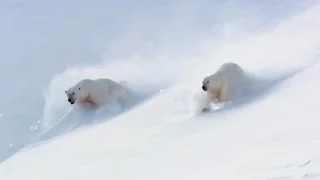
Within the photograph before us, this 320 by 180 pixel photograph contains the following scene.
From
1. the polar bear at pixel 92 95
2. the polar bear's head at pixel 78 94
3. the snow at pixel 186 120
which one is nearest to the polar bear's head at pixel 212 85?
the snow at pixel 186 120

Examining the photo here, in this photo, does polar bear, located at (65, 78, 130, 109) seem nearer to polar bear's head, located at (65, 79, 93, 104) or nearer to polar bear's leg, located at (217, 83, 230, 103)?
polar bear's head, located at (65, 79, 93, 104)

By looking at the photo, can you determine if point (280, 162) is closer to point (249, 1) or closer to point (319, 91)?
point (319, 91)

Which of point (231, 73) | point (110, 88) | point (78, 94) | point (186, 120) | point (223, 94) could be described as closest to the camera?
point (186, 120)

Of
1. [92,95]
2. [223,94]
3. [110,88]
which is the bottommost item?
[223,94]

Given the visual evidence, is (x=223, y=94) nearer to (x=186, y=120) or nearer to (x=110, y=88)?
(x=186, y=120)

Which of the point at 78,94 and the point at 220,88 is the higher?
the point at 78,94

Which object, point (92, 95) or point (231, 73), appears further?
point (92, 95)

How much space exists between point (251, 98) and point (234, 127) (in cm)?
139

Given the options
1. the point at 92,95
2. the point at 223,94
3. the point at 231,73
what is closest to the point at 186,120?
the point at 223,94

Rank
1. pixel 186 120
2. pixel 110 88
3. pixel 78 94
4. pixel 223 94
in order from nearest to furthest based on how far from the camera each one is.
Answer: pixel 186 120
pixel 223 94
pixel 78 94
pixel 110 88

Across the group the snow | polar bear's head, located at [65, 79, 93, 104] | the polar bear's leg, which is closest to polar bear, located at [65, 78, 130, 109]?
polar bear's head, located at [65, 79, 93, 104]

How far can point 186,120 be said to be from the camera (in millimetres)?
7719

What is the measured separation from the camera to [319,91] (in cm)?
741

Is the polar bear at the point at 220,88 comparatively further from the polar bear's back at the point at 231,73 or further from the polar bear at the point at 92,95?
the polar bear at the point at 92,95
